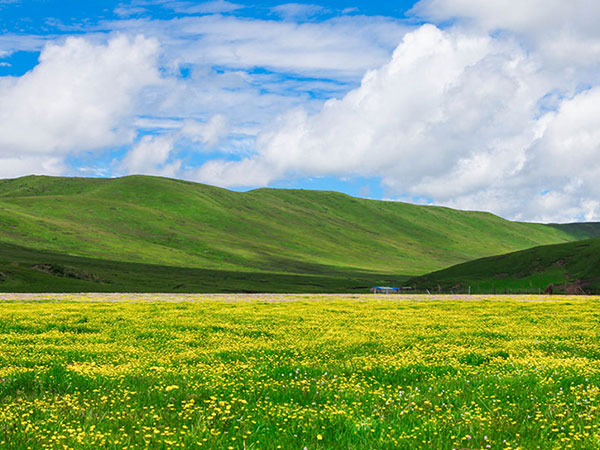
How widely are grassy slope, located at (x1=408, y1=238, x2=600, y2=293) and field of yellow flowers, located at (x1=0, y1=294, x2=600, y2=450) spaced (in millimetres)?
130819

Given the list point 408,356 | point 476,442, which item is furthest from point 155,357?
point 476,442

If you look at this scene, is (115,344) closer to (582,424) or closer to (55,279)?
(582,424)

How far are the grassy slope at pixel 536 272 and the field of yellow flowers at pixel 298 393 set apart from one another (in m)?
131

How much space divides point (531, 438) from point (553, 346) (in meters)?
11.4

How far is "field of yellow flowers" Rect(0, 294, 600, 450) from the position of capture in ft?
26.4

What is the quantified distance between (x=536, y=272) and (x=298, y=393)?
17006cm

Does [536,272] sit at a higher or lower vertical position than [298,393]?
higher

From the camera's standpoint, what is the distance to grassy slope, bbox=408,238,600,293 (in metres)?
145

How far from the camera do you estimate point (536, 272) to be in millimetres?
162250

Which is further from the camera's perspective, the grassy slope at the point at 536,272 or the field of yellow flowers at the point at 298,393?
the grassy slope at the point at 536,272

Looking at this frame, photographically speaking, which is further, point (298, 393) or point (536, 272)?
point (536, 272)

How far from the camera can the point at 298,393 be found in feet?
35.8

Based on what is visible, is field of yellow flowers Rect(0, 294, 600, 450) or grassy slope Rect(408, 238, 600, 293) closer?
field of yellow flowers Rect(0, 294, 600, 450)

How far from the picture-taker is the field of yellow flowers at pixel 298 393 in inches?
317
